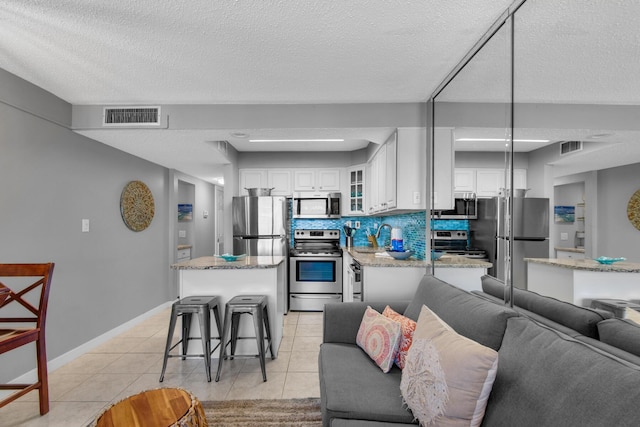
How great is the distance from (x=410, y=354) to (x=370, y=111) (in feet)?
7.42

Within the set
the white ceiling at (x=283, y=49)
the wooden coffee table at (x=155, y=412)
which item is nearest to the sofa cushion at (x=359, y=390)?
the wooden coffee table at (x=155, y=412)

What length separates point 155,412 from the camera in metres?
1.30

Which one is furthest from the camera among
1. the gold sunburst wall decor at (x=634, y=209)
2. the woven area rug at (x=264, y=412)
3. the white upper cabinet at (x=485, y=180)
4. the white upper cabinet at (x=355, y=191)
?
the white upper cabinet at (x=355, y=191)

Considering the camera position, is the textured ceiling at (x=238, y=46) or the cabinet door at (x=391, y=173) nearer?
the textured ceiling at (x=238, y=46)

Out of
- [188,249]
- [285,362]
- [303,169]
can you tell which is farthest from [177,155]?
[285,362]

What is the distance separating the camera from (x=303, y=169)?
17.5 ft

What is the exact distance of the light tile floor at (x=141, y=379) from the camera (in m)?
2.30

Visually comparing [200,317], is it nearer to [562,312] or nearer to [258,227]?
[258,227]

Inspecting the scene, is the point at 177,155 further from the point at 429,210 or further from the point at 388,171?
the point at 429,210

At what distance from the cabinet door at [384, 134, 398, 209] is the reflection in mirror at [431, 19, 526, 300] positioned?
1.33 feet

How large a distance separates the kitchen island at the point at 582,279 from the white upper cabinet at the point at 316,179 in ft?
12.7

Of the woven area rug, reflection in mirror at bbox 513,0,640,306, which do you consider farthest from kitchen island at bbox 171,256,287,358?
reflection in mirror at bbox 513,0,640,306

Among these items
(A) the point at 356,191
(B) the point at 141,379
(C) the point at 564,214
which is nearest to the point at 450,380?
(C) the point at 564,214

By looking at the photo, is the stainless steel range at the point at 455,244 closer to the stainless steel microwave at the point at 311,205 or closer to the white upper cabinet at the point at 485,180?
the white upper cabinet at the point at 485,180
